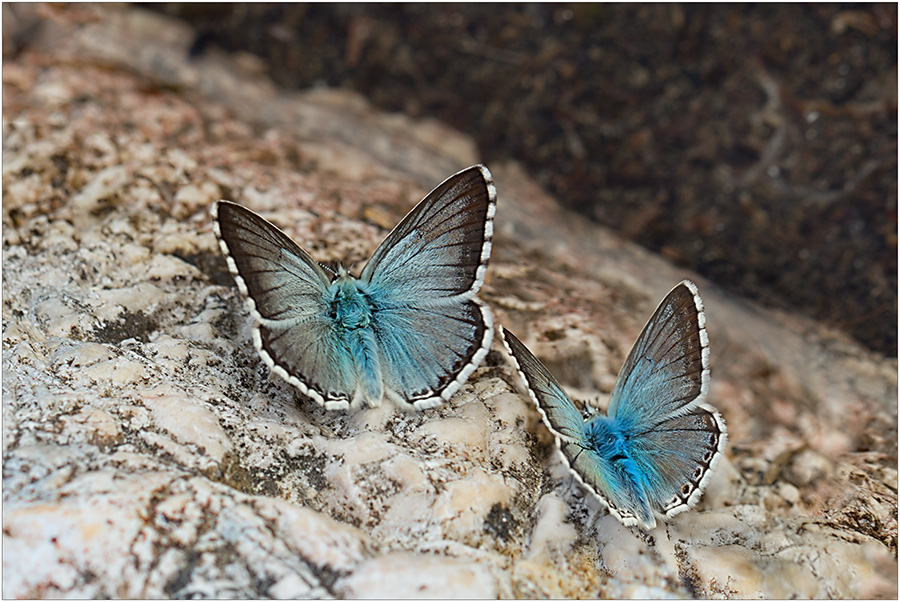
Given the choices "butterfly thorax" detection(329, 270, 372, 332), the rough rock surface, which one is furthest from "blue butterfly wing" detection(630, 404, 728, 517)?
"butterfly thorax" detection(329, 270, 372, 332)

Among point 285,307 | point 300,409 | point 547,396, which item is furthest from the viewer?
point 300,409

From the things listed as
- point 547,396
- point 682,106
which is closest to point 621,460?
point 547,396

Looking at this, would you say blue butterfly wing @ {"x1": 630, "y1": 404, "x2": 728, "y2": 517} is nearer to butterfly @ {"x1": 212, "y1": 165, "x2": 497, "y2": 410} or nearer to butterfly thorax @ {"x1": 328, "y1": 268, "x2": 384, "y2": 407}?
butterfly @ {"x1": 212, "y1": 165, "x2": 497, "y2": 410}

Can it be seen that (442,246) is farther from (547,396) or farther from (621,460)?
(621,460)

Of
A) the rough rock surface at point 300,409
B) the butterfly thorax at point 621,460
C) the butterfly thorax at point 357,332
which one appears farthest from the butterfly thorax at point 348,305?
the butterfly thorax at point 621,460

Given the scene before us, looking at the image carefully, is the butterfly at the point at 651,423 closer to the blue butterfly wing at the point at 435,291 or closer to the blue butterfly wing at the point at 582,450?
the blue butterfly wing at the point at 582,450

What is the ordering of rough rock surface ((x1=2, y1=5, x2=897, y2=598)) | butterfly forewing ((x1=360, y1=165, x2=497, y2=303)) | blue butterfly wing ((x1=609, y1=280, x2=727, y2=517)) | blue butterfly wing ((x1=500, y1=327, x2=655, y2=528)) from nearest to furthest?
1. rough rock surface ((x1=2, y1=5, x2=897, y2=598))
2. blue butterfly wing ((x1=500, y1=327, x2=655, y2=528))
3. blue butterfly wing ((x1=609, y1=280, x2=727, y2=517))
4. butterfly forewing ((x1=360, y1=165, x2=497, y2=303))
